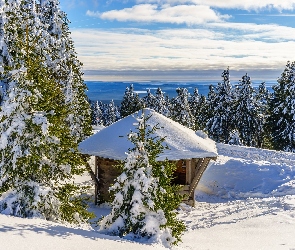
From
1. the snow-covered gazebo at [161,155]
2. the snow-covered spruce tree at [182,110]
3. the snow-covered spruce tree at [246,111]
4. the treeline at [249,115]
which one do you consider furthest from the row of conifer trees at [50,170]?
the snow-covered spruce tree at [182,110]

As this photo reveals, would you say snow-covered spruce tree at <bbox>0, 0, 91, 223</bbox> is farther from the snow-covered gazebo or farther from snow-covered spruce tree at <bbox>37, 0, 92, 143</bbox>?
snow-covered spruce tree at <bbox>37, 0, 92, 143</bbox>

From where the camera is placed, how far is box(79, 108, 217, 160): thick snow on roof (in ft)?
48.2

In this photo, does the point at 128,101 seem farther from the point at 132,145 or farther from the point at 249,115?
the point at 132,145

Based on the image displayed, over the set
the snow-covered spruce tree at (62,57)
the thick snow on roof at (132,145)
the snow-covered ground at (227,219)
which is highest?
the snow-covered spruce tree at (62,57)

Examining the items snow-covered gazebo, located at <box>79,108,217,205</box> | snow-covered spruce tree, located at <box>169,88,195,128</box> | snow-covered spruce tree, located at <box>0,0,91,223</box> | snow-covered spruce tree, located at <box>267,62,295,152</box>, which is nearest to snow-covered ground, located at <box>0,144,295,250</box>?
snow-covered spruce tree, located at <box>0,0,91,223</box>

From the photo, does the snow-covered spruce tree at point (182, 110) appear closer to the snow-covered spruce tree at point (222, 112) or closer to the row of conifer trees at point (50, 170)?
the snow-covered spruce tree at point (222, 112)

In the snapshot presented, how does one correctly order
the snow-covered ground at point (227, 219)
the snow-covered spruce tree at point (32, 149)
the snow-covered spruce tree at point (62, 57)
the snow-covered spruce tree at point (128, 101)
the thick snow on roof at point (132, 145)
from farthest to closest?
the snow-covered spruce tree at point (128, 101), the snow-covered spruce tree at point (62, 57), the thick snow on roof at point (132, 145), the snow-covered spruce tree at point (32, 149), the snow-covered ground at point (227, 219)

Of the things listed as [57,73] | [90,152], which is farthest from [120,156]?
[57,73]

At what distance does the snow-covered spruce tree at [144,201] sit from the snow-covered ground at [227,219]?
1.61ft

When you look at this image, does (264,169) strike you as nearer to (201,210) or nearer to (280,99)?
(201,210)

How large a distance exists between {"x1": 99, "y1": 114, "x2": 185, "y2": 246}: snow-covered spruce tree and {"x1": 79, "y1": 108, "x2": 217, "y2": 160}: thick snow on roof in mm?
6299

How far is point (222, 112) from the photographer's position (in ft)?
137

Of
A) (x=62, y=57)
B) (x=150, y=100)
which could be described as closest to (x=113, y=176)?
(x=62, y=57)

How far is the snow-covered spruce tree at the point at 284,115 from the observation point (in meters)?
34.8
